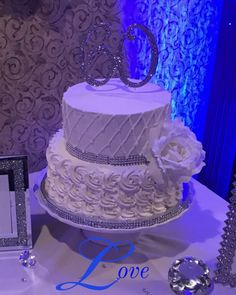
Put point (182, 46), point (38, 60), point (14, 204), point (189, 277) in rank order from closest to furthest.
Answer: point (189, 277) < point (14, 204) < point (38, 60) < point (182, 46)

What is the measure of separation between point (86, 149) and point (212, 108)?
1.14m

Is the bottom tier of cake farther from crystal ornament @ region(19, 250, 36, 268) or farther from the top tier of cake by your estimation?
crystal ornament @ region(19, 250, 36, 268)

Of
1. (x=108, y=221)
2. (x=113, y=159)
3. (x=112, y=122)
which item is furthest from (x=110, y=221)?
(x=112, y=122)

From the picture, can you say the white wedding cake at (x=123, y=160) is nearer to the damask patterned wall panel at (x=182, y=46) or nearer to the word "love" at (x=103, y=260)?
the word "love" at (x=103, y=260)

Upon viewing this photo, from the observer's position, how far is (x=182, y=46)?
6.86 ft

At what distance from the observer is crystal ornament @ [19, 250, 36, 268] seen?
1239 millimetres

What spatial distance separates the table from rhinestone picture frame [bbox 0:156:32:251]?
0.15ft

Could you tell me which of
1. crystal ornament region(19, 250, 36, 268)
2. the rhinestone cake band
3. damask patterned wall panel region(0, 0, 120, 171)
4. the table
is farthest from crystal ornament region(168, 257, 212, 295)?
damask patterned wall panel region(0, 0, 120, 171)

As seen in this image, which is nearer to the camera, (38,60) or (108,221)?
(108,221)

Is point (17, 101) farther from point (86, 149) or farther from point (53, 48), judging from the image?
point (86, 149)

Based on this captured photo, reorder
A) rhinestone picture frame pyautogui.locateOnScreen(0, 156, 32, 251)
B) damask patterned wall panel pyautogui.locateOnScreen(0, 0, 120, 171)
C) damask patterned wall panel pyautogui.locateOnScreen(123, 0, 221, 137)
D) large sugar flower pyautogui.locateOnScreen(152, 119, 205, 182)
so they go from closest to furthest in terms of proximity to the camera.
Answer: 1. large sugar flower pyautogui.locateOnScreen(152, 119, 205, 182)
2. rhinestone picture frame pyautogui.locateOnScreen(0, 156, 32, 251)
3. damask patterned wall panel pyautogui.locateOnScreen(0, 0, 120, 171)
4. damask patterned wall panel pyautogui.locateOnScreen(123, 0, 221, 137)

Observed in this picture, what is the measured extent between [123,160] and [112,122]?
117mm

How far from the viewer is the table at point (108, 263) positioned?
1166 millimetres

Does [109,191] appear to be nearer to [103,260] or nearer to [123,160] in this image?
[123,160]
